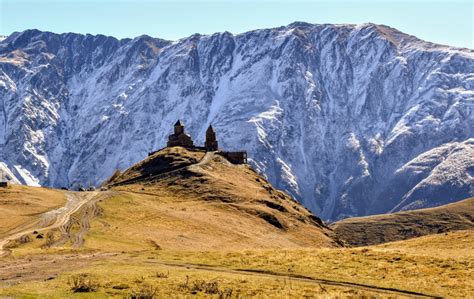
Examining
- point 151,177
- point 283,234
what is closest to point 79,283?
point 283,234

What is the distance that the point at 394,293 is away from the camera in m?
49.4

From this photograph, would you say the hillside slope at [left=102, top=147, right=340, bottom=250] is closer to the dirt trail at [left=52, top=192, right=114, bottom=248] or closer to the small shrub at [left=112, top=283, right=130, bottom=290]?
the dirt trail at [left=52, top=192, right=114, bottom=248]

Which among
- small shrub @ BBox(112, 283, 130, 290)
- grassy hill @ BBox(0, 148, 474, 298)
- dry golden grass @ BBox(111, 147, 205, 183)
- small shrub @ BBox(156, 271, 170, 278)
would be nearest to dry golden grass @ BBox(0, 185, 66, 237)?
grassy hill @ BBox(0, 148, 474, 298)

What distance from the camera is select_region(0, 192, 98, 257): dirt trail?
90425 millimetres

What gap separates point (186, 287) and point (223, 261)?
53.8 feet

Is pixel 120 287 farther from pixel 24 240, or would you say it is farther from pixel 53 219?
pixel 53 219

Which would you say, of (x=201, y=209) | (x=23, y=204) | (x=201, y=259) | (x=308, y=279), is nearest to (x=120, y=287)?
(x=308, y=279)

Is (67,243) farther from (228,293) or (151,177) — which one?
(151,177)

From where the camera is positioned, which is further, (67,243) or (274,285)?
(67,243)

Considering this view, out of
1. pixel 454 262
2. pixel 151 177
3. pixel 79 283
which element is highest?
pixel 151 177

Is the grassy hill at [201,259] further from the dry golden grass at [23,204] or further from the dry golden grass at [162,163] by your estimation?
the dry golden grass at [162,163]

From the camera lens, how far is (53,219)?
4294 inches

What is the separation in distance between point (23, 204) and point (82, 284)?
7979cm

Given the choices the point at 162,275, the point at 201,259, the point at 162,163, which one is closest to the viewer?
the point at 162,275
